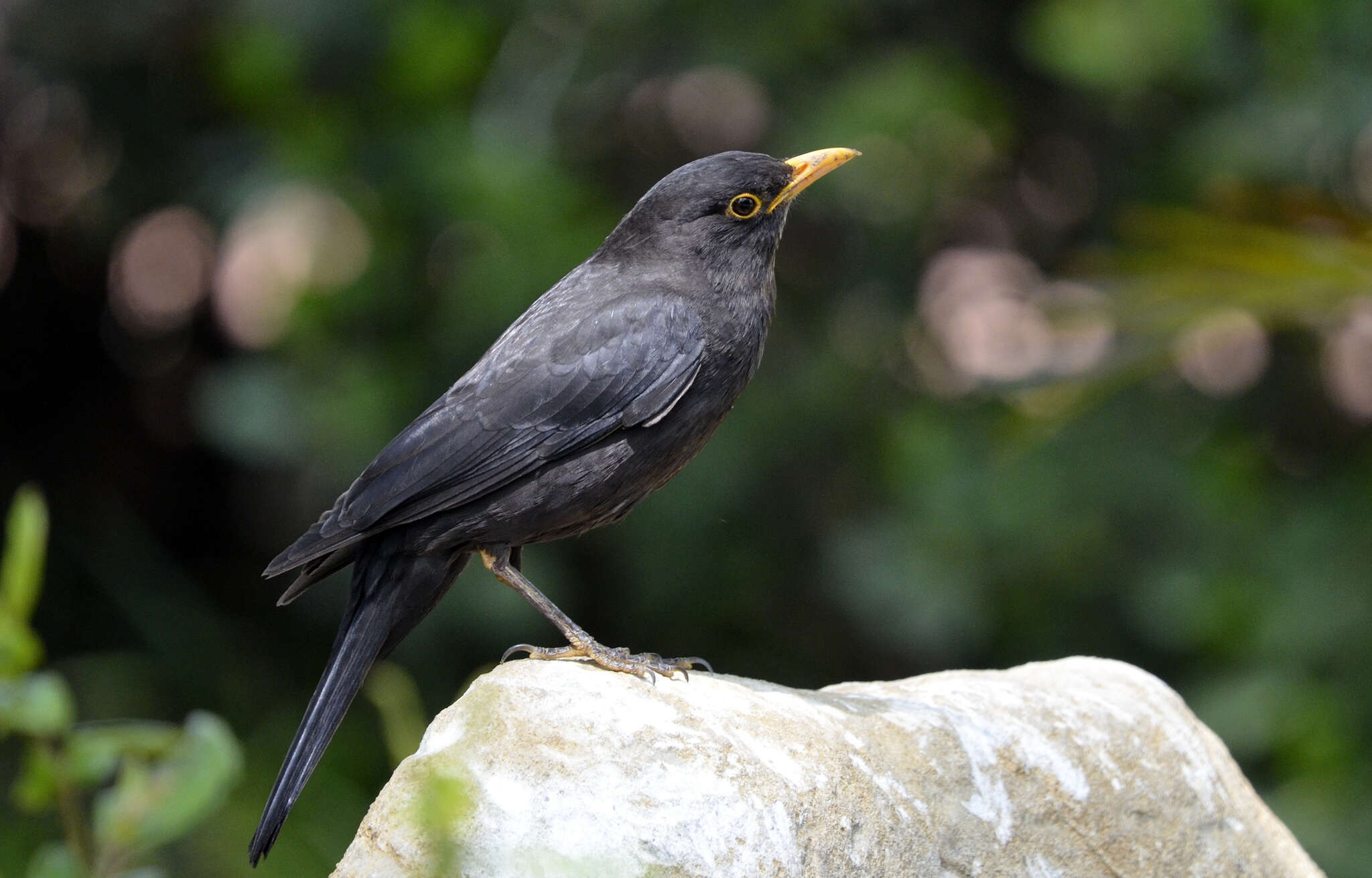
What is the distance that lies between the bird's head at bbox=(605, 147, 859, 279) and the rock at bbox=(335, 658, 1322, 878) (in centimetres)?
123

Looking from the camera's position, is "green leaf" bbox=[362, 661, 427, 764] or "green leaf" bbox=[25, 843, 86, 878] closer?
"green leaf" bbox=[25, 843, 86, 878]

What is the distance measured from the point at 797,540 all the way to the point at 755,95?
201 centimetres

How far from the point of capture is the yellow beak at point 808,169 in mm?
4020

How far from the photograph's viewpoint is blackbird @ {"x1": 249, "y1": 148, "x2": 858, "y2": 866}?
11.3ft

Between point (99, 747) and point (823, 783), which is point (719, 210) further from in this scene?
point (99, 747)

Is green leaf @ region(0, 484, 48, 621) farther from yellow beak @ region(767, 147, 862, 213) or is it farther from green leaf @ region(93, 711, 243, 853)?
yellow beak @ region(767, 147, 862, 213)

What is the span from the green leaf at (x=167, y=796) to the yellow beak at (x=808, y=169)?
8.51 ft

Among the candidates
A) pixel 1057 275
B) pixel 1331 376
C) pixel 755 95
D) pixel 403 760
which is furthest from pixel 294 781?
pixel 1331 376

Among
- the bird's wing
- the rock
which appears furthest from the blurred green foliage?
the bird's wing

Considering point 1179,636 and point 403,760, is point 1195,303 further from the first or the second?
point 403,760

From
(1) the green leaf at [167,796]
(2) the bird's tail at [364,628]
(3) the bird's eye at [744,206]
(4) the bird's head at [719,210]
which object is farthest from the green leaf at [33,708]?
(3) the bird's eye at [744,206]

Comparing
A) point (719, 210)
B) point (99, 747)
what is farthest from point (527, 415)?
point (99, 747)

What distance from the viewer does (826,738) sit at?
290cm

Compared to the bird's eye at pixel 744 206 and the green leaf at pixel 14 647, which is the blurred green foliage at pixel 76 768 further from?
the bird's eye at pixel 744 206
